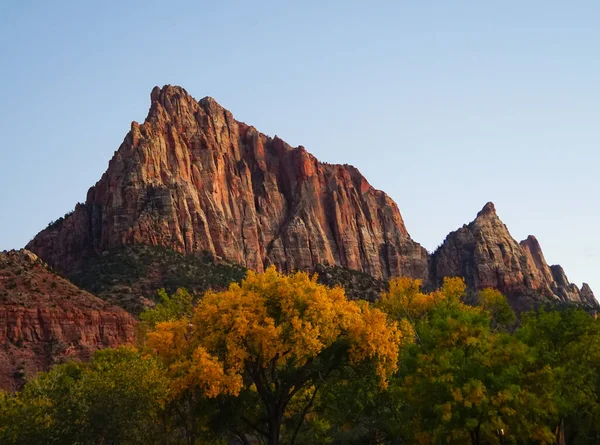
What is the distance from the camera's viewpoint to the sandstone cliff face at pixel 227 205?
12925 centimetres

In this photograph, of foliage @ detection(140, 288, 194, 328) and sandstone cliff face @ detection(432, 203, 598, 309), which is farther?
sandstone cliff face @ detection(432, 203, 598, 309)

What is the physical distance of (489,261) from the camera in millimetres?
179250

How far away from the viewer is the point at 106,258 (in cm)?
11444

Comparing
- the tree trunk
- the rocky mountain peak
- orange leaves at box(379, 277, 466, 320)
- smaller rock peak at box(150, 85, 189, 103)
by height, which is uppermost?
smaller rock peak at box(150, 85, 189, 103)

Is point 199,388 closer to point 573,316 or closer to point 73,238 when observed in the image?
point 573,316

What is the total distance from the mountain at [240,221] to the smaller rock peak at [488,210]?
0.40m

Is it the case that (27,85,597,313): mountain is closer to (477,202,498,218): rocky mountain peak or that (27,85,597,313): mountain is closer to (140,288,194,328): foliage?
(477,202,498,218): rocky mountain peak

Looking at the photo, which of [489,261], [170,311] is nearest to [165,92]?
[489,261]

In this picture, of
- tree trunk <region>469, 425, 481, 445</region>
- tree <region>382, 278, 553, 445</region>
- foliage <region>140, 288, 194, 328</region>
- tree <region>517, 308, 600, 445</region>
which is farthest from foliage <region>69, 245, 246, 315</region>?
tree trunk <region>469, 425, 481, 445</region>

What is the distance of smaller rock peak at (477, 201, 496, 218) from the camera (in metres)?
196

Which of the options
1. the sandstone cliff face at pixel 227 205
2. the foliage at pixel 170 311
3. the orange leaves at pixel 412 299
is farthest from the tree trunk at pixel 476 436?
the sandstone cliff face at pixel 227 205

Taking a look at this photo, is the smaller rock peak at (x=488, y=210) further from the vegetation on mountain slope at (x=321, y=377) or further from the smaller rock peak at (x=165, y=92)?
the vegetation on mountain slope at (x=321, y=377)

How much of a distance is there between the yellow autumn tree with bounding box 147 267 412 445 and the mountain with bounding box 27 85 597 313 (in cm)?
6156

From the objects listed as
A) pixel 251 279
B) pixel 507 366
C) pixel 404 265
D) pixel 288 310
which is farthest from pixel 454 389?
pixel 404 265
